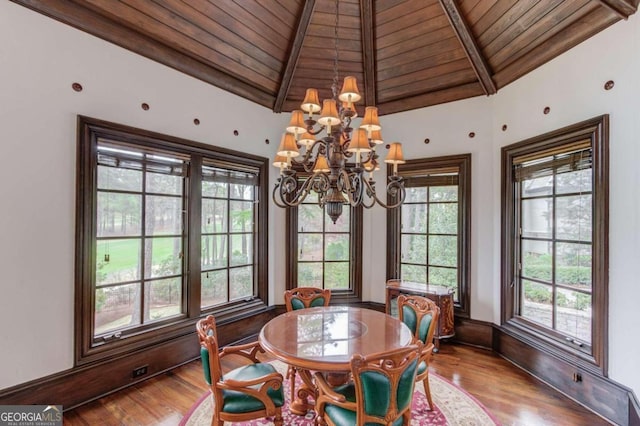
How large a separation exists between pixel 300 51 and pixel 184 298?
3508mm

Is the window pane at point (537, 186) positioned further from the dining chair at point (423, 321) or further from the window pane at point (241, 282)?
the window pane at point (241, 282)

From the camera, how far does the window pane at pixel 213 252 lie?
3814mm

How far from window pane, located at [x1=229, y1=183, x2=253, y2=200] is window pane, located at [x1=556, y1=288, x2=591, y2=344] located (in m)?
3.86

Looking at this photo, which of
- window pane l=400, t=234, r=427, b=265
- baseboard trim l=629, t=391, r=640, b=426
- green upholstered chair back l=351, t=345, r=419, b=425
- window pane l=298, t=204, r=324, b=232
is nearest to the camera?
green upholstered chair back l=351, t=345, r=419, b=425

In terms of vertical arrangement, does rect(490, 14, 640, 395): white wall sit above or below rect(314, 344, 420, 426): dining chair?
above

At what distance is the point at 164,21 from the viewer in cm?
309

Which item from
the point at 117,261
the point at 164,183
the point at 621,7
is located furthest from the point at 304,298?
the point at 621,7

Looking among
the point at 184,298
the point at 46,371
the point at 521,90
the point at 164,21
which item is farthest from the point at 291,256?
the point at 521,90

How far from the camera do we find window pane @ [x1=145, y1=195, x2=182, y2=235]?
10.8 ft

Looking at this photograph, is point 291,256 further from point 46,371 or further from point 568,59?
point 568,59

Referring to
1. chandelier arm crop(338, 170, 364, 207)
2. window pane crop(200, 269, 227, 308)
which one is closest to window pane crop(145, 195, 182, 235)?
window pane crop(200, 269, 227, 308)

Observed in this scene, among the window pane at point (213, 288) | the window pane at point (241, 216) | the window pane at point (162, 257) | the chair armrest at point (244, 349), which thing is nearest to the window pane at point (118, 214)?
the window pane at point (162, 257)

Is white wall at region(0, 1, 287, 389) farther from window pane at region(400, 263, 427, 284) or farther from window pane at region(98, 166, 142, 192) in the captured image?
window pane at region(400, 263, 427, 284)

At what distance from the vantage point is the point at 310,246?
477 cm
